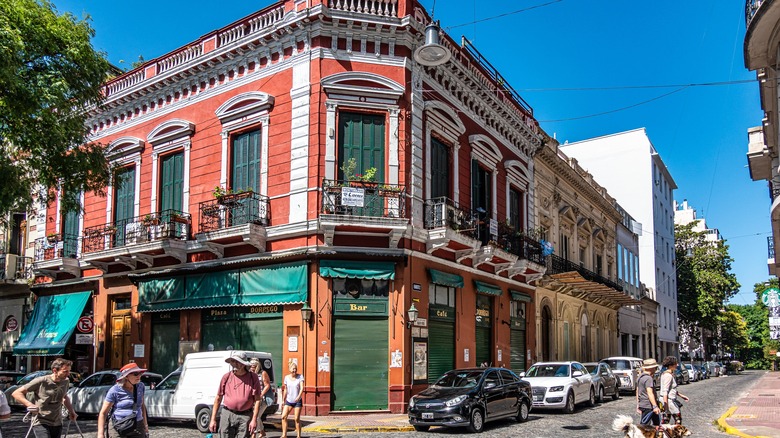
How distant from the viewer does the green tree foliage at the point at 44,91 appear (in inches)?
636

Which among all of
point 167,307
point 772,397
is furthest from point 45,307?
point 772,397

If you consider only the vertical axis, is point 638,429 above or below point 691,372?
above

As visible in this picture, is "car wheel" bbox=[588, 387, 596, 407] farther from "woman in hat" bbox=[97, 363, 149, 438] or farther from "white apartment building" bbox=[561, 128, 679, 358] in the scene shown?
"white apartment building" bbox=[561, 128, 679, 358]

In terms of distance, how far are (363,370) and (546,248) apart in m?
12.8

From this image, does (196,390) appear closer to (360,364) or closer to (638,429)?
(360,364)

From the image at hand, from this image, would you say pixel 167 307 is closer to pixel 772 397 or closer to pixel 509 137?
pixel 509 137

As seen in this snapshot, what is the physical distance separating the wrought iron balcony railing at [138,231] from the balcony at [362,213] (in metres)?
5.72

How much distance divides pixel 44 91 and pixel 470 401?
40.4 feet

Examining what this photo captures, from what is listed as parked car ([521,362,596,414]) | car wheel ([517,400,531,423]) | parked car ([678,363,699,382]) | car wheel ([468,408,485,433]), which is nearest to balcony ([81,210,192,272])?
car wheel ([468,408,485,433])

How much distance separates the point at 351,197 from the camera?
19.1 meters

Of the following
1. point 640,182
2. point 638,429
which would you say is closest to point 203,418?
point 638,429

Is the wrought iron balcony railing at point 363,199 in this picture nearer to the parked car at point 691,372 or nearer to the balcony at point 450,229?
the balcony at point 450,229

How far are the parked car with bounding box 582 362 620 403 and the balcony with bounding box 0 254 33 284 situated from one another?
21992mm

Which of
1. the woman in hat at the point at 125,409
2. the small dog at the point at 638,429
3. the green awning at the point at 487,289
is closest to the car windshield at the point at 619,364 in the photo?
the green awning at the point at 487,289
